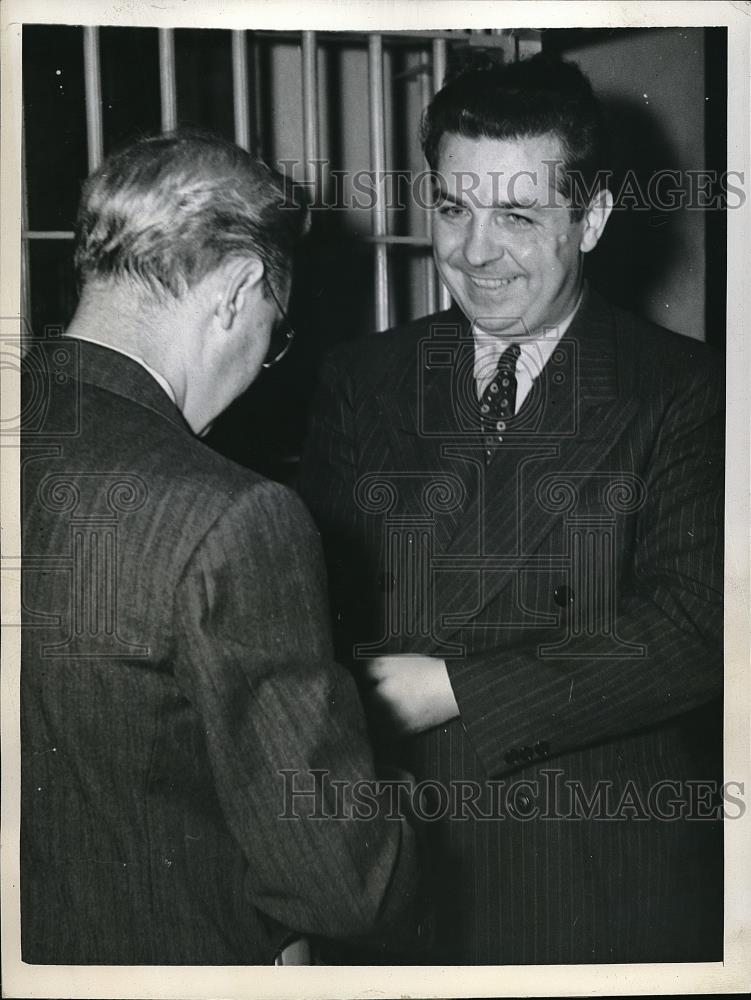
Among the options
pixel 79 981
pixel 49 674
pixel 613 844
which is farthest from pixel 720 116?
pixel 79 981

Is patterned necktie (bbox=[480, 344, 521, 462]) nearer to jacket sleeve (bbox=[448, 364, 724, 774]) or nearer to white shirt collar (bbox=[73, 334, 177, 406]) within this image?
jacket sleeve (bbox=[448, 364, 724, 774])

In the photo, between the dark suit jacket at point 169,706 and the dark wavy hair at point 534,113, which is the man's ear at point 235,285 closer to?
the dark suit jacket at point 169,706

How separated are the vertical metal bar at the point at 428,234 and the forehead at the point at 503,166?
0.04 metres

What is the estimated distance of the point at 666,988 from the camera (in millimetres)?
971

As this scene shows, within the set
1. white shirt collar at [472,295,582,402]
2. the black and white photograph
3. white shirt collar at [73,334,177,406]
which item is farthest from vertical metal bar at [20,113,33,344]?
white shirt collar at [472,295,582,402]

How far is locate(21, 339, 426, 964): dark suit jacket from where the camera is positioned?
757 mm

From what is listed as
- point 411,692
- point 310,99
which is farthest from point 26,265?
point 411,692

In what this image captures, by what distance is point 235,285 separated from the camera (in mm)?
836

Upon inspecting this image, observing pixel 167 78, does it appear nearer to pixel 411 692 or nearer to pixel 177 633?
pixel 177 633

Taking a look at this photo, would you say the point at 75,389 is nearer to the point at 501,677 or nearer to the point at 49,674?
the point at 49,674

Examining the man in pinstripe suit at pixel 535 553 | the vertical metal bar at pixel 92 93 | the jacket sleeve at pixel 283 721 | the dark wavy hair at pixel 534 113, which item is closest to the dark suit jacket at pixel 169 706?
the jacket sleeve at pixel 283 721

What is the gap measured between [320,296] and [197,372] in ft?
0.56

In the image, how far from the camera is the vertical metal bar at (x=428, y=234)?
3.12 ft

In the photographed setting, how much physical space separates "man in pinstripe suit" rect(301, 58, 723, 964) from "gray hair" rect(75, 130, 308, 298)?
0.53ft
